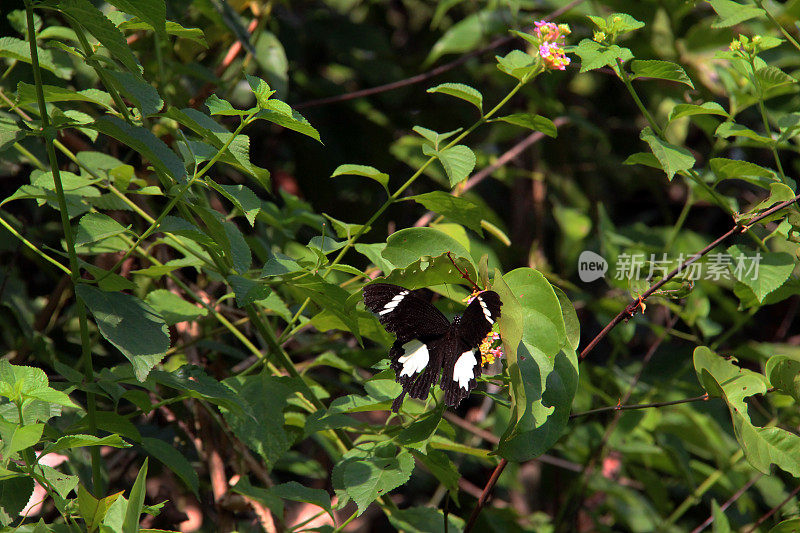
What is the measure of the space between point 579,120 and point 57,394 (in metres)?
1.51

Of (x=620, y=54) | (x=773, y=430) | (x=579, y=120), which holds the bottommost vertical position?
(x=579, y=120)

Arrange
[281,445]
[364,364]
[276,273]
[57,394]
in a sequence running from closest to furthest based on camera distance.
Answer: [57,394] → [276,273] → [281,445] → [364,364]

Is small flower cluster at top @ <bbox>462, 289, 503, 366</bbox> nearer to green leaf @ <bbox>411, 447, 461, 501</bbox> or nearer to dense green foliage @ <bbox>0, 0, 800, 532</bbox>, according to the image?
dense green foliage @ <bbox>0, 0, 800, 532</bbox>

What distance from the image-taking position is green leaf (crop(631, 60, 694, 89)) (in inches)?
32.4

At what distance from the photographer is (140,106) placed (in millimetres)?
727

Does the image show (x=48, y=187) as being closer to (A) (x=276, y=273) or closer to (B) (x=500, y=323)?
(A) (x=276, y=273)

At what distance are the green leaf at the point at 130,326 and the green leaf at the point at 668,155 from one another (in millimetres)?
575

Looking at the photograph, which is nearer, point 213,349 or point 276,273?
point 276,273

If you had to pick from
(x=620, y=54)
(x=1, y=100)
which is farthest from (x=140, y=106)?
(x=620, y=54)

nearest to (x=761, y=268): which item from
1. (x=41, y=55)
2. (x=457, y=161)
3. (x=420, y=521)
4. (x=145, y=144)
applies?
(x=457, y=161)

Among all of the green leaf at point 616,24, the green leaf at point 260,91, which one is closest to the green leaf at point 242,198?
the green leaf at point 260,91

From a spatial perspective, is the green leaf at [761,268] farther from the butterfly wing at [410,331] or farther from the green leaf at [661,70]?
the butterfly wing at [410,331]

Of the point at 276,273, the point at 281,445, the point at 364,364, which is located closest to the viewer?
the point at 276,273

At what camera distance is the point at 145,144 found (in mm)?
718
